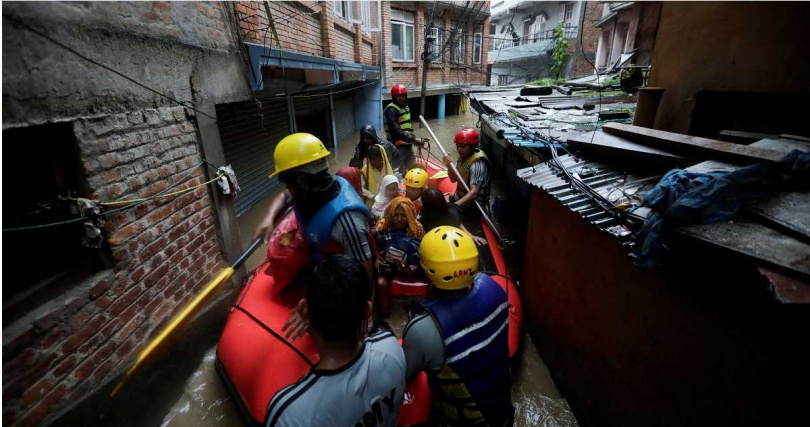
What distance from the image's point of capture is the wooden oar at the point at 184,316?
2.23 metres

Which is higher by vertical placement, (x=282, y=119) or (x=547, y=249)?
(x=282, y=119)

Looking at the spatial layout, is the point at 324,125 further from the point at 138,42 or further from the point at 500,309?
the point at 500,309

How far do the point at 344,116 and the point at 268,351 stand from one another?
434 inches

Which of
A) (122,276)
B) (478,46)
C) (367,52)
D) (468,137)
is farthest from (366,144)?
(478,46)

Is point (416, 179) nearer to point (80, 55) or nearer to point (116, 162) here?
point (116, 162)

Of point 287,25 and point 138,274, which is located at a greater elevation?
point 287,25

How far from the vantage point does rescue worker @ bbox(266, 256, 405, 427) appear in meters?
1.20

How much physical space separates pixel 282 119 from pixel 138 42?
16.5ft

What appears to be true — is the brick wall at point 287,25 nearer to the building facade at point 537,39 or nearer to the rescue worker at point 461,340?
the rescue worker at point 461,340

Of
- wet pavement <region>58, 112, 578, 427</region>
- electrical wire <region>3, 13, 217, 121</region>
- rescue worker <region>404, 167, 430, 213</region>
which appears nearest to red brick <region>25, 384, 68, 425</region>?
wet pavement <region>58, 112, 578, 427</region>

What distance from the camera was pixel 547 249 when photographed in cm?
294

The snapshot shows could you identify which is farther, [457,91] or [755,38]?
[457,91]

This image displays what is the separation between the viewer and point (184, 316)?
8.80 ft

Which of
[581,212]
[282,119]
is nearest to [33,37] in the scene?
[581,212]
